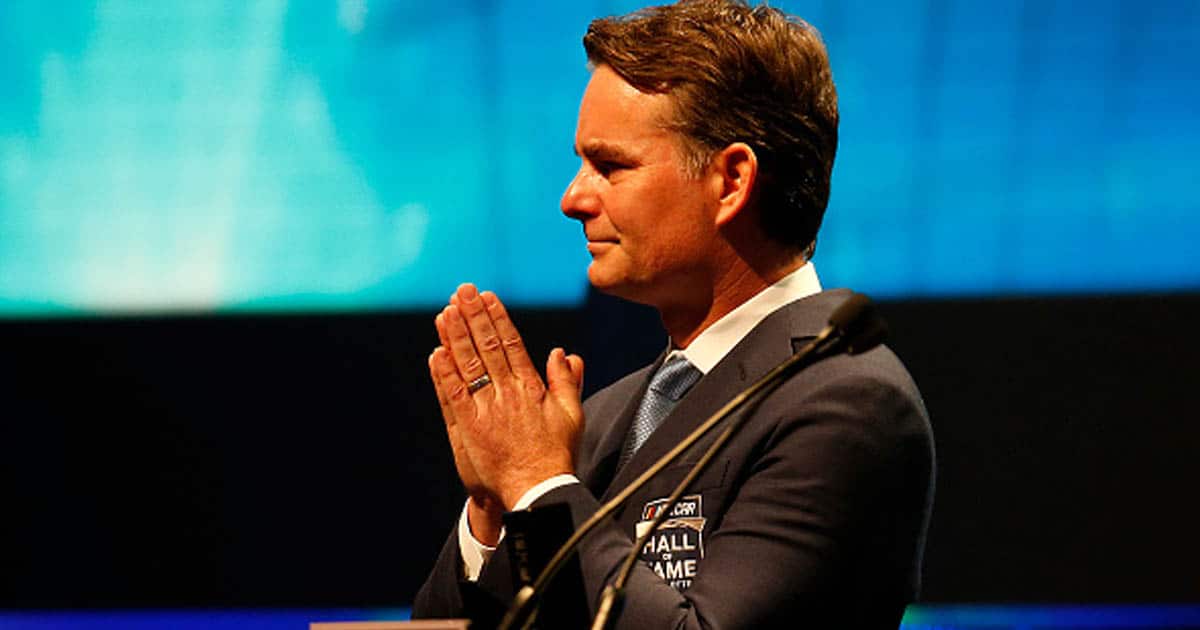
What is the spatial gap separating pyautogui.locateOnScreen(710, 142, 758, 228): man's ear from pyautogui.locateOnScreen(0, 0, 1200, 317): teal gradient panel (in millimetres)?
1016

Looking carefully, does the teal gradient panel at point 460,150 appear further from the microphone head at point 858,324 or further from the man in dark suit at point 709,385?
the microphone head at point 858,324

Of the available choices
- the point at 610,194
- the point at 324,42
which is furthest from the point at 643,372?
the point at 324,42

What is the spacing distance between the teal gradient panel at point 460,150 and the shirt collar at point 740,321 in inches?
38.4

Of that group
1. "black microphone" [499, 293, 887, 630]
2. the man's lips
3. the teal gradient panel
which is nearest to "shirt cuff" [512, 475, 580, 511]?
"black microphone" [499, 293, 887, 630]

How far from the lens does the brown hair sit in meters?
1.68

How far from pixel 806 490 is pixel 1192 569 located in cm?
158

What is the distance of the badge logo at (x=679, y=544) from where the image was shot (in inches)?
59.7

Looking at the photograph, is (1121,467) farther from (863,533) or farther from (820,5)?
(863,533)

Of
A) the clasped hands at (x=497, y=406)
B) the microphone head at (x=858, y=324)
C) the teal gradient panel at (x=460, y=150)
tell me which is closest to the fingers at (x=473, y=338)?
the clasped hands at (x=497, y=406)

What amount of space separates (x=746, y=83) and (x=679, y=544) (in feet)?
1.79

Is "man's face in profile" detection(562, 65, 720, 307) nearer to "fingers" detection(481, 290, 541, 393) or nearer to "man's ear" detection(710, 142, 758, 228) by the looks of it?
"man's ear" detection(710, 142, 758, 228)

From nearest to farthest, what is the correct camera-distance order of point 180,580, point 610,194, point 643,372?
1. point 610,194
2. point 643,372
3. point 180,580

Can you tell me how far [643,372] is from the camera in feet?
6.41

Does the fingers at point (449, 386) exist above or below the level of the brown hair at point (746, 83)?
below
